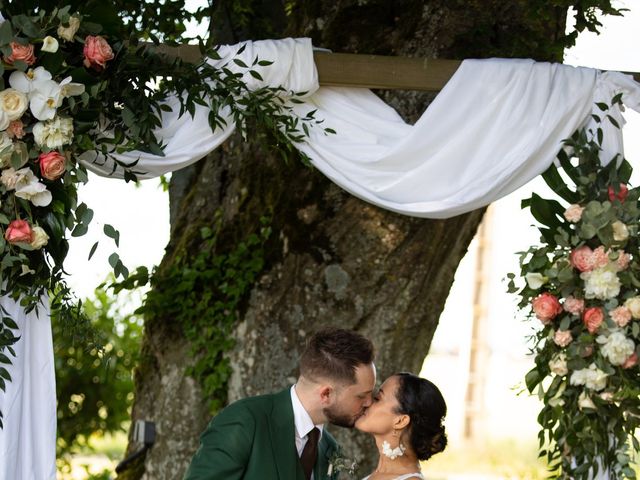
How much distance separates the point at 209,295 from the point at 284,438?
2.03 metres

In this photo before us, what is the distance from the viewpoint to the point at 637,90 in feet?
15.0

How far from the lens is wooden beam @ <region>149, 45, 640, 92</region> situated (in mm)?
4539

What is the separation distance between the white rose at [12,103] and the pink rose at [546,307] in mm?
2013

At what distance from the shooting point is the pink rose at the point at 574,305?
423 cm

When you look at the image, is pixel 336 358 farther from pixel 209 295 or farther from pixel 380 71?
pixel 209 295

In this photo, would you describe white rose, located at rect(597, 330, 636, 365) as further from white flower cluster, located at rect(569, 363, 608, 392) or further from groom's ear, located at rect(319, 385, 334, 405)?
groom's ear, located at rect(319, 385, 334, 405)

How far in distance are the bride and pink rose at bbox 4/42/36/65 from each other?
1.68 m

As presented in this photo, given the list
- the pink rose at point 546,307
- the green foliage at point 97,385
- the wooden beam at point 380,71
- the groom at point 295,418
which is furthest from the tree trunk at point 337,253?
the green foliage at point 97,385

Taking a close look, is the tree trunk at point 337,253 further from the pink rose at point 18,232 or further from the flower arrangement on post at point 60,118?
the pink rose at point 18,232

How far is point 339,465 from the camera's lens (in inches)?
160

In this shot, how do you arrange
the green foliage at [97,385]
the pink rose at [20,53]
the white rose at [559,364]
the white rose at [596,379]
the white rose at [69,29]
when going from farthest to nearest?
the green foliage at [97,385] < the white rose at [559,364] < the white rose at [596,379] < the white rose at [69,29] < the pink rose at [20,53]

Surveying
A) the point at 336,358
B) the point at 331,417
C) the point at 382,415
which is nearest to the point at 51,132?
the point at 336,358

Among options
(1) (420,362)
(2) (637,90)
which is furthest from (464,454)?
(2) (637,90)

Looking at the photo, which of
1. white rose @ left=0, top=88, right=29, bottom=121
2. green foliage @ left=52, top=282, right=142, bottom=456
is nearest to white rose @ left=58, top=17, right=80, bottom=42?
white rose @ left=0, top=88, right=29, bottom=121
